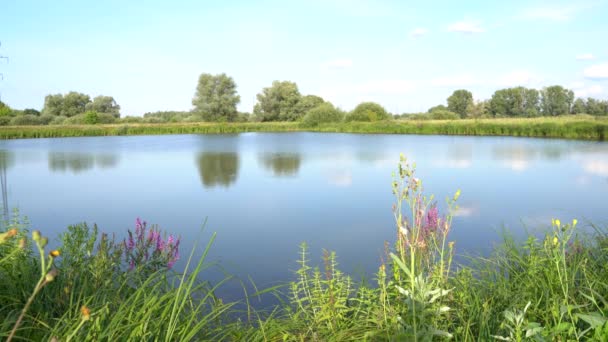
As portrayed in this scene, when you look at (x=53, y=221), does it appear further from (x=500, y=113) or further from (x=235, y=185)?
(x=500, y=113)

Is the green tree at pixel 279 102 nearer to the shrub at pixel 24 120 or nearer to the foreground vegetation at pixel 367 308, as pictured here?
the shrub at pixel 24 120

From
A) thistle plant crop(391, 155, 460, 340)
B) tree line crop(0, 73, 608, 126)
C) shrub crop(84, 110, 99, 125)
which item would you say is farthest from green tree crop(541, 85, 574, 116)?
thistle plant crop(391, 155, 460, 340)

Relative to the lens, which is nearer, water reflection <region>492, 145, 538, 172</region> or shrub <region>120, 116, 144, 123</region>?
water reflection <region>492, 145, 538, 172</region>

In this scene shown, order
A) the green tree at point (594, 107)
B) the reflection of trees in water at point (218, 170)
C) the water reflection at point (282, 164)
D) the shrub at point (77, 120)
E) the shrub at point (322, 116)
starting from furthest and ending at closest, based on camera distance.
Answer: the green tree at point (594, 107), the shrub at point (77, 120), the shrub at point (322, 116), the water reflection at point (282, 164), the reflection of trees in water at point (218, 170)

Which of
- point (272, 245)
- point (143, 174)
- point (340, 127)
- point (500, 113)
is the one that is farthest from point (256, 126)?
point (500, 113)

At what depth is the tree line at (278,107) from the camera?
1664 inches

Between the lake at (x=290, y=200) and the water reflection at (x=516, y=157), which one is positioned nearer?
the lake at (x=290, y=200)

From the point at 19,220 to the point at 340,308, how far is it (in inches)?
193

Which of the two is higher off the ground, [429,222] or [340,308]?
[429,222]

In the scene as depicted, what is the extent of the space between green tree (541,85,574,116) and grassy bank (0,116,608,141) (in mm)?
39461

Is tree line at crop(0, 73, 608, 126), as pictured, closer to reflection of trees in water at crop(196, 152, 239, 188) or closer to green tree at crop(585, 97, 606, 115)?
green tree at crop(585, 97, 606, 115)

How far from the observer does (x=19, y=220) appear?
5801 millimetres

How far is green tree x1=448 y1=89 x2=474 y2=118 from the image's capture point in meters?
69.4

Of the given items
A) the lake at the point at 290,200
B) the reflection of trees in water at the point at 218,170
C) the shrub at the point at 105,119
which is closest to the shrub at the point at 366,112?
the reflection of trees in water at the point at 218,170
